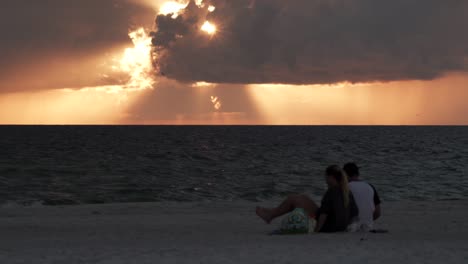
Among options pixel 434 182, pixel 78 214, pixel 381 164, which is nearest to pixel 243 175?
pixel 434 182

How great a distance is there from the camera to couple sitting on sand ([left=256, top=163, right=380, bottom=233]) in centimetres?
1482

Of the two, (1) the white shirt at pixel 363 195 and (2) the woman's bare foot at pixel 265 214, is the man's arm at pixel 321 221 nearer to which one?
(1) the white shirt at pixel 363 195

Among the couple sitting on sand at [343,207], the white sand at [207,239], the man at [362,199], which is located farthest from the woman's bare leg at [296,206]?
the man at [362,199]

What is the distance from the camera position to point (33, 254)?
1276 cm

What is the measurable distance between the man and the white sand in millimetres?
606

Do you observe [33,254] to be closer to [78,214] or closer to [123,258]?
[123,258]

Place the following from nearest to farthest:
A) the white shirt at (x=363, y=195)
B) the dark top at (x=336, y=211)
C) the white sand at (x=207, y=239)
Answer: the white sand at (x=207, y=239)
the dark top at (x=336, y=211)
the white shirt at (x=363, y=195)

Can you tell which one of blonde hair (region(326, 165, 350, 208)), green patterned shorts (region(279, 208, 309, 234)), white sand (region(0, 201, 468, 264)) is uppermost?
blonde hair (region(326, 165, 350, 208))

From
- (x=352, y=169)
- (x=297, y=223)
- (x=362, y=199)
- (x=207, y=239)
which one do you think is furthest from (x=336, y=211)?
(x=207, y=239)

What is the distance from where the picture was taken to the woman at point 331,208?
578 inches

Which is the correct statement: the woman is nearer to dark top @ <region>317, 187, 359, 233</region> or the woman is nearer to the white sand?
dark top @ <region>317, 187, 359, 233</region>

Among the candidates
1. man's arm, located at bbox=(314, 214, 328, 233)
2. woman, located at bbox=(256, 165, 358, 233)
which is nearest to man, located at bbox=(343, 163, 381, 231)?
woman, located at bbox=(256, 165, 358, 233)

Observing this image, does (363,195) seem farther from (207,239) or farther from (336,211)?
(207,239)

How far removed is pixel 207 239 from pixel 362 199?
3.61m
